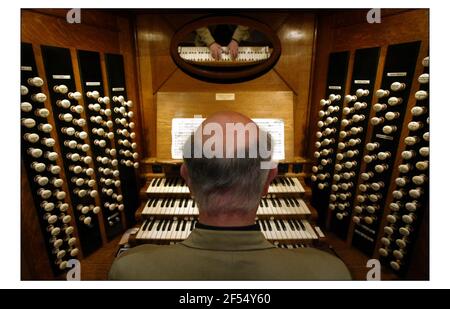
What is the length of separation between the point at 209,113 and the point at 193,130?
22 cm

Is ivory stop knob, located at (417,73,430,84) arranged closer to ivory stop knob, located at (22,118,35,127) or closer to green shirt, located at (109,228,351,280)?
green shirt, located at (109,228,351,280)

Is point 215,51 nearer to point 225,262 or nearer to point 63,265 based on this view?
point 225,262

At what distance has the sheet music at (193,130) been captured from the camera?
222 cm

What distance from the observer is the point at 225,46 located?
2.35m

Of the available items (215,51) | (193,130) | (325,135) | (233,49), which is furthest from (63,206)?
(325,135)

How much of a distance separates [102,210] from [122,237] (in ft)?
1.15

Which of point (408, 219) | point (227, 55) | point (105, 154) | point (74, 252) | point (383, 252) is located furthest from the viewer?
point (227, 55)

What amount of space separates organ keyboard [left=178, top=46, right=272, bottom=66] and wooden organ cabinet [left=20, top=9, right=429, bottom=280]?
0.05 feet

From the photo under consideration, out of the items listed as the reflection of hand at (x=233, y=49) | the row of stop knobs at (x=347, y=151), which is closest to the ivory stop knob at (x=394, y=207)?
the row of stop knobs at (x=347, y=151)

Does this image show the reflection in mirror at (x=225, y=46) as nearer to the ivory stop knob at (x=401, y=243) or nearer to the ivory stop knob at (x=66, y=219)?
the ivory stop knob at (x=66, y=219)

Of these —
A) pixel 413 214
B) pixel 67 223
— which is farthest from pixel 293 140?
pixel 67 223

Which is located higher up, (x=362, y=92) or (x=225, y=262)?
(x=362, y=92)

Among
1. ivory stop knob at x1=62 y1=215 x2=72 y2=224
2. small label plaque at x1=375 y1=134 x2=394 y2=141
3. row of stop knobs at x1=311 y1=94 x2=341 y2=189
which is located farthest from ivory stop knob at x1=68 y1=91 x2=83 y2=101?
small label plaque at x1=375 y1=134 x2=394 y2=141

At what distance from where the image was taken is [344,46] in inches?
76.6
